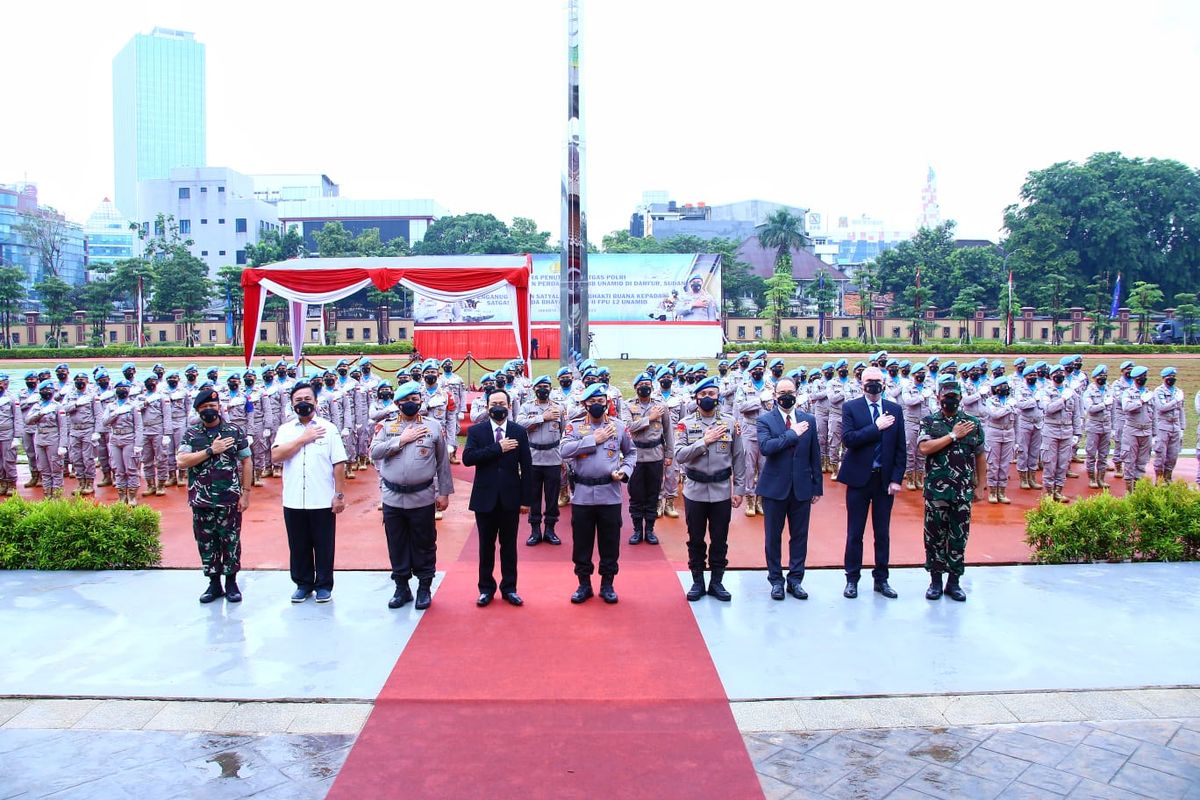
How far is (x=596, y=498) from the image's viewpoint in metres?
6.48

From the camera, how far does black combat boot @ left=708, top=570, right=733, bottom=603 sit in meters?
6.55

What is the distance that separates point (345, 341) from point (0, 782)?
160 ft

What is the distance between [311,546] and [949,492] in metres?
4.99

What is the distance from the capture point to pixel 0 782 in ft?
13.2

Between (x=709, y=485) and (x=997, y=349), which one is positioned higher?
(x=997, y=349)

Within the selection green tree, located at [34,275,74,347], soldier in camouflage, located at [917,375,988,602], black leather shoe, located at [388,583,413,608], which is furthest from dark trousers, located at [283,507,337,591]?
green tree, located at [34,275,74,347]

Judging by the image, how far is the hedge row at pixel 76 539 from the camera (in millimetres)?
7309

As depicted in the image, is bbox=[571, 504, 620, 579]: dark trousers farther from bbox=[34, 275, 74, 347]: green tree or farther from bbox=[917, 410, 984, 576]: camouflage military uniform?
bbox=[34, 275, 74, 347]: green tree

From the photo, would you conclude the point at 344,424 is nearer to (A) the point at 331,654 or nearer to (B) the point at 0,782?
(A) the point at 331,654

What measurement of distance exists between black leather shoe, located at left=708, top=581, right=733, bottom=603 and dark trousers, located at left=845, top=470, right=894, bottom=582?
99 cm

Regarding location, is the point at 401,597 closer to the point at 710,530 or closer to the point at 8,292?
the point at 710,530

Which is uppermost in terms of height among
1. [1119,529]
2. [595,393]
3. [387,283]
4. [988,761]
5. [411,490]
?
[387,283]

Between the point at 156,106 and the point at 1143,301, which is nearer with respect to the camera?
the point at 1143,301

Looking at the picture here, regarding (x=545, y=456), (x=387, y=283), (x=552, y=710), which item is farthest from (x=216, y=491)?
(x=387, y=283)
